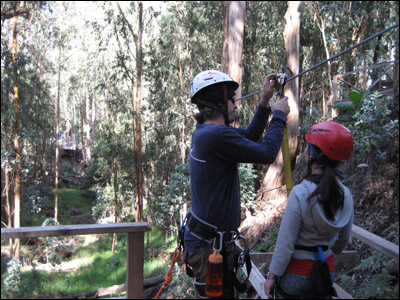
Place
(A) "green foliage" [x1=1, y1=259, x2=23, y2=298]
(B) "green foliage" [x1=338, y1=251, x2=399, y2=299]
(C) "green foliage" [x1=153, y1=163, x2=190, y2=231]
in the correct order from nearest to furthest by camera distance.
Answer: (B) "green foliage" [x1=338, y1=251, x2=399, y2=299] < (A) "green foliage" [x1=1, y1=259, x2=23, y2=298] < (C) "green foliage" [x1=153, y1=163, x2=190, y2=231]

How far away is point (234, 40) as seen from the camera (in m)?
8.80

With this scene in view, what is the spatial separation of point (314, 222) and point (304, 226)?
0.06 m

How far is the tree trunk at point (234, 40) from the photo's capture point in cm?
875

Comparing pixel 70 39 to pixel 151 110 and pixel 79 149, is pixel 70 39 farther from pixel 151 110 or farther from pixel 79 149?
pixel 79 149

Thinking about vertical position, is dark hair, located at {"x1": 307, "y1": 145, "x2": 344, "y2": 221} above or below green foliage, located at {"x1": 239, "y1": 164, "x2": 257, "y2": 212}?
above

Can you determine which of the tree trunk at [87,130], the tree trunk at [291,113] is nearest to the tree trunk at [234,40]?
the tree trunk at [291,113]

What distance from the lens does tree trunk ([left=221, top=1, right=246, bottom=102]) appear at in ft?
28.7

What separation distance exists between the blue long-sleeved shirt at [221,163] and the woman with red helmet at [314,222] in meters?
0.22

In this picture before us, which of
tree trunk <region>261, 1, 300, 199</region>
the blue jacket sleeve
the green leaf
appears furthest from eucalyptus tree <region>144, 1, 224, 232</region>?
the blue jacket sleeve

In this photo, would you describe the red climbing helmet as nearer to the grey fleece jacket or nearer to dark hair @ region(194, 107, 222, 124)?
the grey fleece jacket

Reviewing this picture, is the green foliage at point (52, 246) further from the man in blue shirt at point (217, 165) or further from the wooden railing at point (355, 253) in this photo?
the man in blue shirt at point (217, 165)

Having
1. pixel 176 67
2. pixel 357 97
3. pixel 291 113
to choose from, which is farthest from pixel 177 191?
pixel 357 97

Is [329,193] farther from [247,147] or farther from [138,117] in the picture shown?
[138,117]

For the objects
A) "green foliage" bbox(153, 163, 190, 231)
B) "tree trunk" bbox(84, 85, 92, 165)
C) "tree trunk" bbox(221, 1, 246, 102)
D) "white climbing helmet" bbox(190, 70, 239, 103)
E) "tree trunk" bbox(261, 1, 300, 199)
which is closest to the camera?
"white climbing helmet" bbox(190, 70, 239, 103)
